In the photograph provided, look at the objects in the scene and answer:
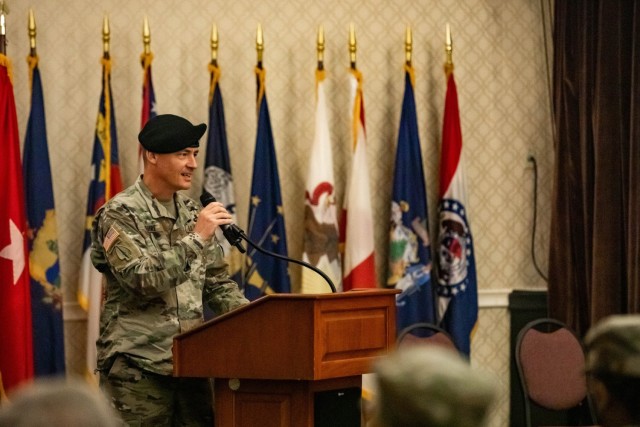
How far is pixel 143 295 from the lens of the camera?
343 cm

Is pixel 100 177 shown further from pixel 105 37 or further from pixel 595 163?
pixel 595 163

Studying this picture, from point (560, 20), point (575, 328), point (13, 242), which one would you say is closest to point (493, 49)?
point (560, 20)

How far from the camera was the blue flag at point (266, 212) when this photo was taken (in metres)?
5.56

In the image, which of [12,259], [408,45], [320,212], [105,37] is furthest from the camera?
[408,45]

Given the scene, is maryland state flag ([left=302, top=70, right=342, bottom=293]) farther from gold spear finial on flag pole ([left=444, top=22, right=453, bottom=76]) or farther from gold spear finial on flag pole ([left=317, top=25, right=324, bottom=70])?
gold spear finial on flag pole ([left=444, top=22, right=453, bottom=76])

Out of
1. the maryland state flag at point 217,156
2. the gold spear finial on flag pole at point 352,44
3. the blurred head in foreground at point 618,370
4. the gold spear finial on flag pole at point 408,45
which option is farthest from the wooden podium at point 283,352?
the gold spear finial on flag pole at point 408,45

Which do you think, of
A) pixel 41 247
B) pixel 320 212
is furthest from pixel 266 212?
pixel 41 247

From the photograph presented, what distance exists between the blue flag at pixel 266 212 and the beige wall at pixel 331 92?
200 mm

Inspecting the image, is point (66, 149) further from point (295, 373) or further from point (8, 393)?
point (295, 373)

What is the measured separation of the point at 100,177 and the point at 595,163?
9.61ft

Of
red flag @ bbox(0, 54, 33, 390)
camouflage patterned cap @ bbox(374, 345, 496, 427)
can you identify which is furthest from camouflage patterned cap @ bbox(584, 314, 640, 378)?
red flag @ bbox(0, 54, 33, 390)

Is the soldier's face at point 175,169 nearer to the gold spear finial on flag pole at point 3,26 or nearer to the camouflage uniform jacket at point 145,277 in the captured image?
the camouflage uniform jacket at point 145,277

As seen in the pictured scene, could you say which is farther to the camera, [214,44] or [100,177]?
[214,44]

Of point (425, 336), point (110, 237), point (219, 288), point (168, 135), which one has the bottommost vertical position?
point (425, 336)
